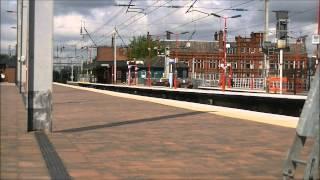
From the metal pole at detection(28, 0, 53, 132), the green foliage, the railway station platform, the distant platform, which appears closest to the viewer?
the railway station platform

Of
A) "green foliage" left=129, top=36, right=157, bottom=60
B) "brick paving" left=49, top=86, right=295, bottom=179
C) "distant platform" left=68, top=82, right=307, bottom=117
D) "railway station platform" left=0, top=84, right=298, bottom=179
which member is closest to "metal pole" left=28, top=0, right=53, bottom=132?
"railway station platform" left=0, top=84, right=298, bottom=179

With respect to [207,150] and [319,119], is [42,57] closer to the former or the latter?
[207,150]

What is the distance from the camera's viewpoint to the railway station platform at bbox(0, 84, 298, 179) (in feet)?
25.4

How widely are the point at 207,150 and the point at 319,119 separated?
14.4 feet

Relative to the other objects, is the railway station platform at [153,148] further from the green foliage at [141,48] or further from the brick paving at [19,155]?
A: the green foliage at [141,48]

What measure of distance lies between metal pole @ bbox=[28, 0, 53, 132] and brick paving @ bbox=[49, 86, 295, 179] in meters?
0.54

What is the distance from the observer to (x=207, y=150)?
9.76m

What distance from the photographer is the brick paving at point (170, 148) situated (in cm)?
780

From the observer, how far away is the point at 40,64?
461 inches

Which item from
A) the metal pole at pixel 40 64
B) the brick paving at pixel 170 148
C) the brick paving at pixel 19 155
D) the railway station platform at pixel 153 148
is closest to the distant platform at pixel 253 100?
the railway station platform at pixel 153 148

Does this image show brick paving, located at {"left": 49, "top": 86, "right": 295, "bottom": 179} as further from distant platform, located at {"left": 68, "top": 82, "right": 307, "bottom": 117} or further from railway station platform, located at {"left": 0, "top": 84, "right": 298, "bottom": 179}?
distant platform, located at {"left": 68, "top": 82, "right": 307, "bottom": 117}

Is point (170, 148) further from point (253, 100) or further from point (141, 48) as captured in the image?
point (141, 48)

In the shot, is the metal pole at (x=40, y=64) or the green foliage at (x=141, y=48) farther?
the green foliage at (x=141, y=48)

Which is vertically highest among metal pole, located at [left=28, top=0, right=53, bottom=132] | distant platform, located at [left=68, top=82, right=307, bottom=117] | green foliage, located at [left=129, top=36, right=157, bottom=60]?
green foliage, located at [left=129, top=36, right=157, bottom=60]
